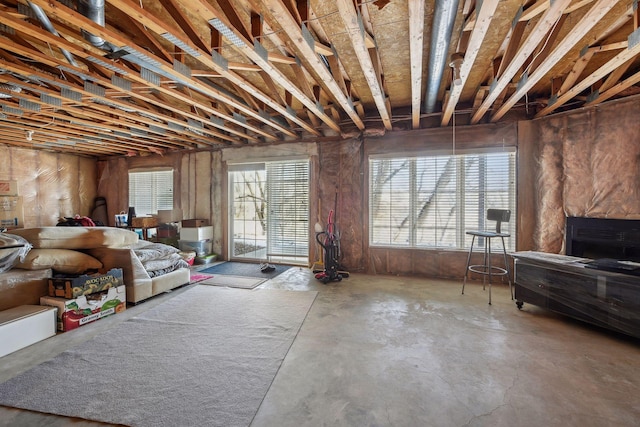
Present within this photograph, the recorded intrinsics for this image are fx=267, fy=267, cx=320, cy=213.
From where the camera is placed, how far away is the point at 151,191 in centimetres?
642

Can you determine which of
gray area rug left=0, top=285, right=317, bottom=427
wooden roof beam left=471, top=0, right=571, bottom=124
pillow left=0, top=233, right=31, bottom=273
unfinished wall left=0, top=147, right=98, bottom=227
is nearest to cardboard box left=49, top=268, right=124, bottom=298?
pillow left=0, top=233, right=31, bottom=273

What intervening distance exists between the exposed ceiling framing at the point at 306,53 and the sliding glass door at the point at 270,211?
1394 millimetres

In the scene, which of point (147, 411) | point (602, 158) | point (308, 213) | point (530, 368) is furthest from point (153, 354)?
point (602, 158)

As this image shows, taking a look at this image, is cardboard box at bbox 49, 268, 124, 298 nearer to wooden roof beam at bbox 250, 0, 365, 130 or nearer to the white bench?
the white bench

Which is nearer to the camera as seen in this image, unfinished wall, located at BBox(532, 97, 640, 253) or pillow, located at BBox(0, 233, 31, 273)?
pillow, located at BBox(0, 233, 31, 273)

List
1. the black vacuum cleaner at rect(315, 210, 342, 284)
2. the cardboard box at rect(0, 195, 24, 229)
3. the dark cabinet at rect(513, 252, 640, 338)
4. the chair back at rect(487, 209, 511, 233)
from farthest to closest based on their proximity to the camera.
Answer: the cardboard box at rect(0, 195, 24, 229) < the black vacuum cleaner at rect(315, 210, 342, 284) < the chair back at rect(487, 209, 511, 233) < the dark cabinet at rect(513, 252, 640, 338)

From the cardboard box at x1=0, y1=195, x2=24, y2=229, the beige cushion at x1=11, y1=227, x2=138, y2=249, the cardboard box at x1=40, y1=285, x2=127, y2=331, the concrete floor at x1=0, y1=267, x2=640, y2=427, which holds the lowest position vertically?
the concrete floor at x1=0, y1=267, x2=640, y2=427

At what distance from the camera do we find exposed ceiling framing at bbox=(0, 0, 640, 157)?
1909mm

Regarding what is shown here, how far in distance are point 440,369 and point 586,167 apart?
353 cm

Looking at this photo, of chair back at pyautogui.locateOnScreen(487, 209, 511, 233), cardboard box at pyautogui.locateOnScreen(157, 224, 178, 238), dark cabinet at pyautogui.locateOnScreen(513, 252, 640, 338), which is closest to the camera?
dark cabinet at pyautogui.locateOnScreen(513, 252, 640, 338)

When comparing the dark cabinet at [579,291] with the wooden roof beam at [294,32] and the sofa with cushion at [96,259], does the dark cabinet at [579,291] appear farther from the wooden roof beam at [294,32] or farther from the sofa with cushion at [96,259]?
the sofa with cushion at [96,259]

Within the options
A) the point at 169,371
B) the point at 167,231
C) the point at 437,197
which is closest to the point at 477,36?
the point at 437,197

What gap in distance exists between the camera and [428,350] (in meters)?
2.25

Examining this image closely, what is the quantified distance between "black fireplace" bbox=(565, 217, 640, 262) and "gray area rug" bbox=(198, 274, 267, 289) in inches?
169
